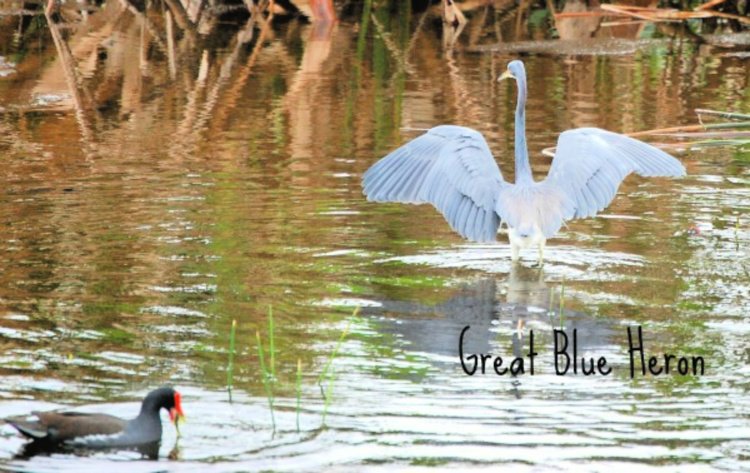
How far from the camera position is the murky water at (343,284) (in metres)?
5.26

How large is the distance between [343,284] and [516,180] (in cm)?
119

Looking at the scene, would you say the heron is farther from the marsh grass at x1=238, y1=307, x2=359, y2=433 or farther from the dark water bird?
the dark water bird

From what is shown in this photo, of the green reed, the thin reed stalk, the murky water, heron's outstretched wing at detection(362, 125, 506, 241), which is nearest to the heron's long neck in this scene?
heron's outstretched wing at detection(362, 125, 506, 241)

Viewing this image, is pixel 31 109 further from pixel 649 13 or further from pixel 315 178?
pixel 649 13

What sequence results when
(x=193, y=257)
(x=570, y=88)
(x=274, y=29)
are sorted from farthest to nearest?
(x=274, y=29) → (x=570, y=88) → (x=193, y=257)

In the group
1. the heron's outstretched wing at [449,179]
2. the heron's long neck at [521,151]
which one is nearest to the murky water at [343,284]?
the heron's outstretched wing at [449,179]

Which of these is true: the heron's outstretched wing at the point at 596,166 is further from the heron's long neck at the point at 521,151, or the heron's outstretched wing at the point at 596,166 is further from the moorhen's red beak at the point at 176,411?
the moorhen's red beak at the point at 176,411

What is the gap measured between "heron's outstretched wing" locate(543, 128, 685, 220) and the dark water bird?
10.3 feet

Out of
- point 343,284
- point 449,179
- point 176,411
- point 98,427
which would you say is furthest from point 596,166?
point 98,427

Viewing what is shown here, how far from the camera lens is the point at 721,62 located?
51.4ft

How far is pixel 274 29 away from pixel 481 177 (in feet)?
36.5

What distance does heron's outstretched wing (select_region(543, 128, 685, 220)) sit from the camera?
7797 millimetres

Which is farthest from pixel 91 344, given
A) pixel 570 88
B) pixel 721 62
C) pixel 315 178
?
pixel 721 62

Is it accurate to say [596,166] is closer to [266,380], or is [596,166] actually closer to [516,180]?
[516,180]
